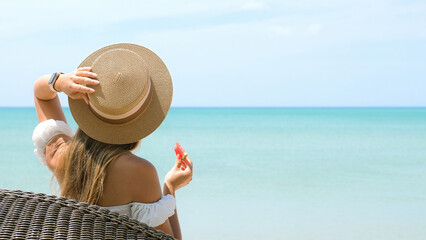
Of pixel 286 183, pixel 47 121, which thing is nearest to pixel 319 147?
pixel 286 183

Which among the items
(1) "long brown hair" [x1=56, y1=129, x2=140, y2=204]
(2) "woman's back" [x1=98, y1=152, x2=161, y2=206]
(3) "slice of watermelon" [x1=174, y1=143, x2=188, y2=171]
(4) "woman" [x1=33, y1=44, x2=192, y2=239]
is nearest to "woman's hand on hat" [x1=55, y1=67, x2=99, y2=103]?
(4) "woman" [x1=33, y1=44, x2=192, y2=239]

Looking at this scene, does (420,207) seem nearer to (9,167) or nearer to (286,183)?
(286,183)

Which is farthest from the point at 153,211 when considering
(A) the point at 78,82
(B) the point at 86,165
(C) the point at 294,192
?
(C) the point at 294,192

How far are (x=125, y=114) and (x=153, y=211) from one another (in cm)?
35

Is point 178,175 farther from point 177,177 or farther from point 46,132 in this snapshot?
→ point 46,132

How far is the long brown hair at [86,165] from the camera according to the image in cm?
182

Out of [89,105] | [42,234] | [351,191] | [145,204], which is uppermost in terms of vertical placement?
[89,105]

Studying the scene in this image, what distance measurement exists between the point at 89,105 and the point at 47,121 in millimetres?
276

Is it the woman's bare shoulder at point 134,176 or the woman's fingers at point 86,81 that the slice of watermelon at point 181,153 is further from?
the woman's fingers at point 86,81

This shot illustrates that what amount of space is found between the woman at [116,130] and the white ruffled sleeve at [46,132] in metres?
0.01

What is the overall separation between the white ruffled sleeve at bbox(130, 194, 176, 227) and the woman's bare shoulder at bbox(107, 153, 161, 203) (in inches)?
1.1

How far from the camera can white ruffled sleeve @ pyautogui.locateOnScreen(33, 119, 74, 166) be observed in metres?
2.06

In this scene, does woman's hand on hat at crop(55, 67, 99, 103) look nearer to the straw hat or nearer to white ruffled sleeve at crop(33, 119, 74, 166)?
the straw hat

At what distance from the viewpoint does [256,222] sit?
625cm
